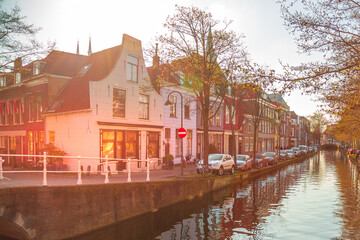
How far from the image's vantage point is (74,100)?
790 inches

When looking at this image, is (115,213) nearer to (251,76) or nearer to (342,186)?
(251,76)

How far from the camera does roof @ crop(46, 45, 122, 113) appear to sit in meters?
19.7

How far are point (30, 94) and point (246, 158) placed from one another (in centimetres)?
2027

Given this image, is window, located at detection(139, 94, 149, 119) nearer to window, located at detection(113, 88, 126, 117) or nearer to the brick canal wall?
window, located at detection(113, 88, 126, 117)

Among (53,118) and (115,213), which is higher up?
(53,118)

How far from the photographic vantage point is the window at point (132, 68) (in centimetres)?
2178

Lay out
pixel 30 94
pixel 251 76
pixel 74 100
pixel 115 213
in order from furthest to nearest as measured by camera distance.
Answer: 1. pixel 30 94
2. pixel 74 100
3. pixel 115 213
4. pixel 251 76

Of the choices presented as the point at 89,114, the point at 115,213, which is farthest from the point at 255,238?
the point at 89,114

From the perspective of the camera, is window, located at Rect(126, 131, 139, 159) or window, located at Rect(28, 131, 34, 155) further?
window, located at Rect(28, 131, 34, 155)

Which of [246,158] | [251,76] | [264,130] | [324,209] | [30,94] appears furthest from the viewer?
[264,130]

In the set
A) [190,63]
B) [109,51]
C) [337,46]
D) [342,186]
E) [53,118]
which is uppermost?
[109,51]

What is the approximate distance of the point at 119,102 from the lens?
68.6ft

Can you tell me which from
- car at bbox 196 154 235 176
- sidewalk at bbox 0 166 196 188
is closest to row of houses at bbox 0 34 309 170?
sidewalk at bbox 0 166 196 188

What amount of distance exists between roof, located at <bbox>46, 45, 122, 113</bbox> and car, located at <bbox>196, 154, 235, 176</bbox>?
9.44 metres
